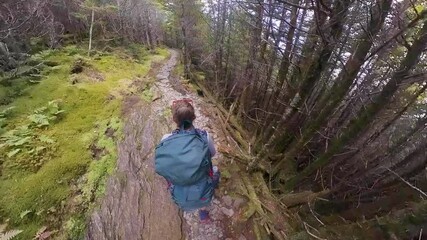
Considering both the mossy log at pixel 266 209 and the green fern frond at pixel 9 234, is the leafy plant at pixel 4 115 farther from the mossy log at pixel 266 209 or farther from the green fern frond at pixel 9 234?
the mossy log at pixel 266 209

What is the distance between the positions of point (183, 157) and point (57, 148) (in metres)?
3.62

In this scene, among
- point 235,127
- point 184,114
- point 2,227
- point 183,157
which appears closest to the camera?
point 183,157

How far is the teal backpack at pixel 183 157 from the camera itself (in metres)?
3.12

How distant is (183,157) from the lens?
311 cm

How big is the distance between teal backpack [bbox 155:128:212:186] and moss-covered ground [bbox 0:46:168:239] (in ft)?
6.56

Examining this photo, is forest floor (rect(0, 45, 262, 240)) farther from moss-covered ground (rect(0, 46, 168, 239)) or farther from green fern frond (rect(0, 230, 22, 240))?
green fern frond (rect(0, 230, 22, 240))

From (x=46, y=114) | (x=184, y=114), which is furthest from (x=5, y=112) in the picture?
(x=184, y=114)

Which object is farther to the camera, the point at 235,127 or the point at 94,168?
the point at 235,127

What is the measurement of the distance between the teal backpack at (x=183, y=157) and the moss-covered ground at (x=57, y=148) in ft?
6.56

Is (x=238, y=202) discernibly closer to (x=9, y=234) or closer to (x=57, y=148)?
(x=9, y=234)

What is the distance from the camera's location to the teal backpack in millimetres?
3121

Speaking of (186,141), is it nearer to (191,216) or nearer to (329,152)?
(191,216)

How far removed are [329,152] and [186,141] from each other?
6.73 feet

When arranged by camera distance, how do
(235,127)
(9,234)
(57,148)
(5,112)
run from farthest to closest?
(235,127), (5,112), (57,148), (9,234)
